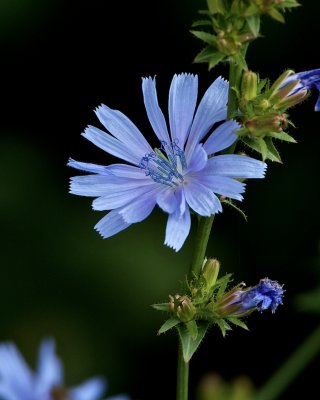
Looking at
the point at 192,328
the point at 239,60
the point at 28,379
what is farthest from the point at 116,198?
the point at 28,379

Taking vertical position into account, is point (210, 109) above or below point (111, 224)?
above

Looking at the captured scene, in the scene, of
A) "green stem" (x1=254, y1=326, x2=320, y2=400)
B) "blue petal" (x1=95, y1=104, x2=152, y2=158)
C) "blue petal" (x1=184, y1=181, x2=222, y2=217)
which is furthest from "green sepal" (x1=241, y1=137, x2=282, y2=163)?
"green stem" (x1=254, y1=326, x2=320, y2=400)

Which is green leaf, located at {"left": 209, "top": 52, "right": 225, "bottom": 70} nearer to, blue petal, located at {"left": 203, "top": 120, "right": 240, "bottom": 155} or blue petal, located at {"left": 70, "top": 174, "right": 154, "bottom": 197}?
blue petal, located at {"left": 203, "top": 120, "right": 240, "bottom": 155}

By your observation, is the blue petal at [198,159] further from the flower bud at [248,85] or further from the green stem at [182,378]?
the green stem at [182,378]

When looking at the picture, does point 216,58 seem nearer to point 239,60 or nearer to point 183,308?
point 239,60

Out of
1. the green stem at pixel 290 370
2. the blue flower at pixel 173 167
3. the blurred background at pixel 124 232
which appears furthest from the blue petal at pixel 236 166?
the blurred background at pixel 124 232

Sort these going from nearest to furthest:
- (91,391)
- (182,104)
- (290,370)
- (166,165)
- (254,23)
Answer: (91,391), (254,23), (182,104), (166,165), (290,370)

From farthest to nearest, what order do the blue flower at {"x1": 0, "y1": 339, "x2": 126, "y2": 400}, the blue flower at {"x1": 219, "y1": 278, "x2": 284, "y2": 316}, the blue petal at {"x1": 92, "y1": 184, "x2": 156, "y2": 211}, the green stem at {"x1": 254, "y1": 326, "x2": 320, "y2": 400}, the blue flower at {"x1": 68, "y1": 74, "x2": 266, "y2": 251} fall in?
1. the green stem at {"x1": 254, "y1": 326, "x2": 320, "y2": 400}
2. the blue flower at {"x1": 219, "y1": 278, "x2": 284, "y2": 316}
3. the blue petal at {"x1": 92, "y1": 184, "x2": 156, "y2": 211}
4. the blue flower at {"x1": 68, "y1": 74, "x2": 266, "y2": 251}
5. the blue flower at {"x1": 0, "y1": 339, "x2": 126, "y2": 400}
